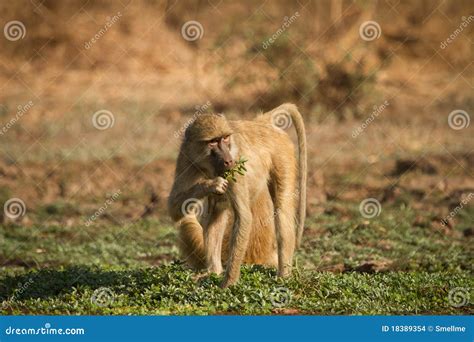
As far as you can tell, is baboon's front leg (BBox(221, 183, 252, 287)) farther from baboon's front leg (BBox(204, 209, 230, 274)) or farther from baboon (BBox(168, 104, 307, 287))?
baboon's front leg (BBox(204, 209, 230, 274))

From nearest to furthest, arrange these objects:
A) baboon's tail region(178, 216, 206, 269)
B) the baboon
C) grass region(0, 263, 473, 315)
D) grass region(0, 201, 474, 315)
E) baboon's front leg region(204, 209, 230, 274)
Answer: grass region(0, 263, 473, 315) < grass region(0, 201, 474, 315) < the baboon < baboon's front leg region(204, 209, 230, 274) < baboon's tail region(178, 216, 206, 269)

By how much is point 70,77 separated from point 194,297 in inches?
534

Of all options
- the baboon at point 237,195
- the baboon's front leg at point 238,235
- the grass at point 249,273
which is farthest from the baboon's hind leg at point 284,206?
the baboon's front leg at point 238,235

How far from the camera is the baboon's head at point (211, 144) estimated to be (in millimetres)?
8117

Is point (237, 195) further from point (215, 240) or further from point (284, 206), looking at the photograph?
point (284, 206)

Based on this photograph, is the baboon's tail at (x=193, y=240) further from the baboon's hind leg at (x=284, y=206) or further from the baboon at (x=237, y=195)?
the baboon's hind leg at (x=284, y=206)

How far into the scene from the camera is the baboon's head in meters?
8.12

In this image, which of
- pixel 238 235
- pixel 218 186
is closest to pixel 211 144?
pixel 218 186

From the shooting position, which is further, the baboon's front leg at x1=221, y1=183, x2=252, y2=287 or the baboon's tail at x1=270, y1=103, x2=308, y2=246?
the baboon's tail at x1=270, y1=103, x2=308, y2=246

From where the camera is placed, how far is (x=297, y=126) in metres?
9.55

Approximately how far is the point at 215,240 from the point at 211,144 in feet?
4.04

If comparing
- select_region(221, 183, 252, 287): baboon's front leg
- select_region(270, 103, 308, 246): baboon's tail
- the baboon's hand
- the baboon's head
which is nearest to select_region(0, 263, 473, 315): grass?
select_region(221, 183, 252, 287): baboon's front leg

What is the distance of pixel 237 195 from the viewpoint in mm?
8305

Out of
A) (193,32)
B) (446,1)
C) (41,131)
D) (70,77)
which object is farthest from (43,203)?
(446,1)
